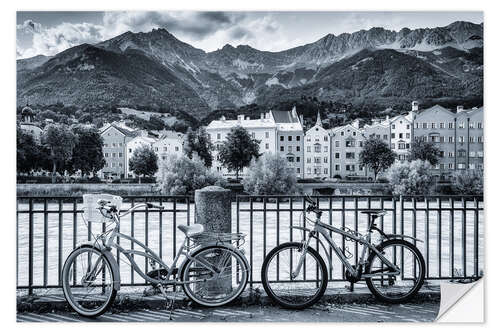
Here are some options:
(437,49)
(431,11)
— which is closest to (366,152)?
(437,49)

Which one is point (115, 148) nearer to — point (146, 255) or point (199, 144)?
point (199, 144)

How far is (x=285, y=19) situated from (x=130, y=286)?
3778mm

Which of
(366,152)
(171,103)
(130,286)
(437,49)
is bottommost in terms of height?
(130,286)

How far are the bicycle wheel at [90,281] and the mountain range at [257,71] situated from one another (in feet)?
10.6

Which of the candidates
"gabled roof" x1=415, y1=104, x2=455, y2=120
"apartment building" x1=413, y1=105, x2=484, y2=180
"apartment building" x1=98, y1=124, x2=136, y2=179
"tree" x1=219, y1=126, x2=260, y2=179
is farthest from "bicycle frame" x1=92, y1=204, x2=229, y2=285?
"gabled roof" x1=415, y1=104, x2=455, y2=120

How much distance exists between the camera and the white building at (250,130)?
31.0 ft

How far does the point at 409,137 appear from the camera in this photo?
9164 millimetres

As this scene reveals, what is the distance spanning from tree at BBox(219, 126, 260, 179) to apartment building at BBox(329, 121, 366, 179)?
5.27 ft

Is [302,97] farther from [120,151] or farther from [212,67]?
[120,151]

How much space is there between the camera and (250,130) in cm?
971

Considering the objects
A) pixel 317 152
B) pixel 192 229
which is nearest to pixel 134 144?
pixel 317 152

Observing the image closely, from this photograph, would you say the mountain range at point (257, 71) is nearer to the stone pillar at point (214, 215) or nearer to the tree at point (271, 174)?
the tree at point (271, 174)

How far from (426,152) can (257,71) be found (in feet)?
10.7

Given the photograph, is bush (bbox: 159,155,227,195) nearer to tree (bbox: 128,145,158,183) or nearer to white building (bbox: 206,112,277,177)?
white building (bbox: 206,112,277,177)
